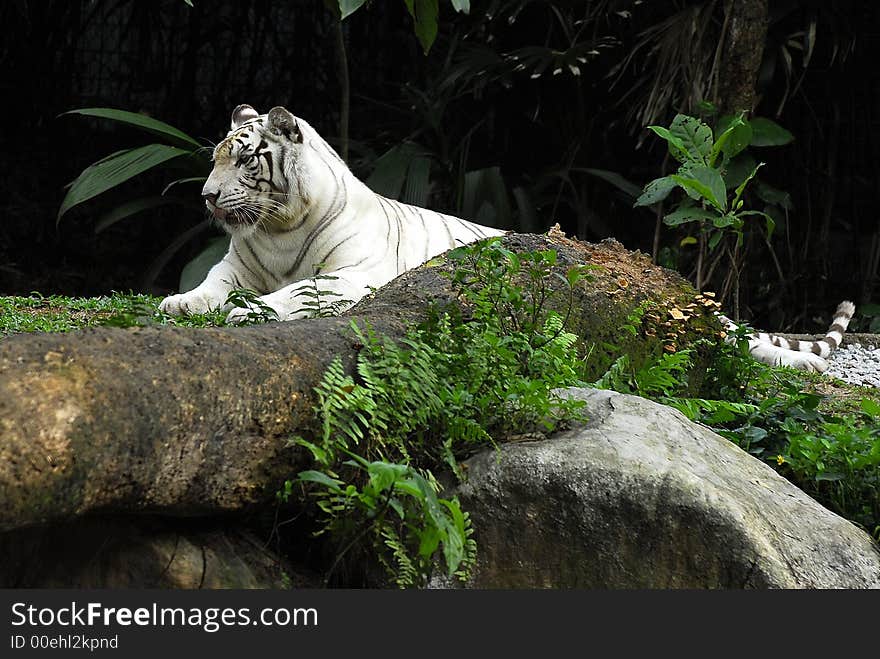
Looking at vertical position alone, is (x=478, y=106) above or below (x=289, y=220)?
above

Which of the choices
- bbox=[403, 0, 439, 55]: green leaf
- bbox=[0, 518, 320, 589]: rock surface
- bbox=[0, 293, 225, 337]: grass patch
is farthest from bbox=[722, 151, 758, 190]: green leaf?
bbox=[0, 518, 320, 589]: rock surface

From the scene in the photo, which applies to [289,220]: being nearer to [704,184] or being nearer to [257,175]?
[257,175]

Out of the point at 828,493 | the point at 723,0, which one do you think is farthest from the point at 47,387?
the point at 723,0

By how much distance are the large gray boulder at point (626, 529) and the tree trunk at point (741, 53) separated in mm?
4733

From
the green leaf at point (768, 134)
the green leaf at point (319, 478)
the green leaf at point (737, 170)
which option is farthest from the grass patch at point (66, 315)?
the green leaf at point (768, 134)

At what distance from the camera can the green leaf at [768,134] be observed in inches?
259

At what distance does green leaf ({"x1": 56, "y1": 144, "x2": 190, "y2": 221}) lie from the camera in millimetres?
6125

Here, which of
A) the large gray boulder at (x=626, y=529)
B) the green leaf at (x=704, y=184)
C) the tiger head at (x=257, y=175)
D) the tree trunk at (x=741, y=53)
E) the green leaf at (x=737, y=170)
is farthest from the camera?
the green leaf at (x=737, y=170)

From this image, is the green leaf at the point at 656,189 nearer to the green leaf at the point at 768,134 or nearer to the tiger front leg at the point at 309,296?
the tiger front leg at the point at 309,296

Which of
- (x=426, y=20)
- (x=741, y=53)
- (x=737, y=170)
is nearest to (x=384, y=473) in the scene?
(x=426, y=20)

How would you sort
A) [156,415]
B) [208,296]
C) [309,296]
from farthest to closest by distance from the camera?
[208,296] < [309,296] < [156,415]

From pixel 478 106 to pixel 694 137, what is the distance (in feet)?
12.3

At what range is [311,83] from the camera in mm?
8883

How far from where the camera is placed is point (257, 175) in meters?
4.58
